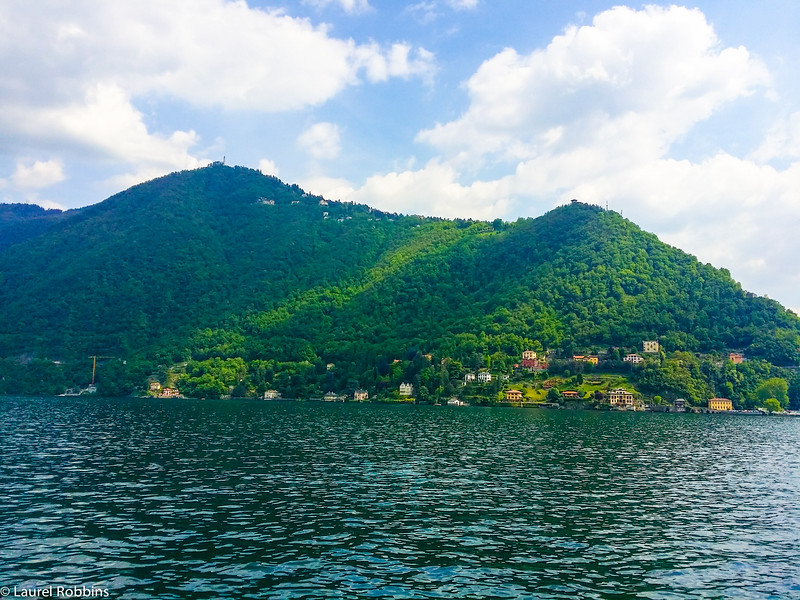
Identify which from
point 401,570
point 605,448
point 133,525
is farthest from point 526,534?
point 605,448

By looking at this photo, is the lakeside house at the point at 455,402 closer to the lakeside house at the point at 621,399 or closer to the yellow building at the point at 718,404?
the lakeside house at the point at 621,399

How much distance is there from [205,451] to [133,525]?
99.5 feet

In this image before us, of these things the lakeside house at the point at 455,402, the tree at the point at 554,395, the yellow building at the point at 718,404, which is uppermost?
the tree at the point at 554,395

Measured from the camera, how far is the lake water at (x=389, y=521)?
945 inches

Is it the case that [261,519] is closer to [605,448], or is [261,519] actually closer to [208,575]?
[208,575]

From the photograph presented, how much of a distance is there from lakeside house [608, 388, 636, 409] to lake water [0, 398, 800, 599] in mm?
114305

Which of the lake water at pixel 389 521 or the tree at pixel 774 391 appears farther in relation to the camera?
the tree at pixel 774 391

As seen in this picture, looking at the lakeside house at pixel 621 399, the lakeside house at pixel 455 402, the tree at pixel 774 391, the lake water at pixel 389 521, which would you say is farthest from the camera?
the lakeside house at pixel 455 402

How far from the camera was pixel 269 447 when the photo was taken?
216 ft

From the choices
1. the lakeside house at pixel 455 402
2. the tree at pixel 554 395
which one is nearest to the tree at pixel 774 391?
the tree at pixel 554 395

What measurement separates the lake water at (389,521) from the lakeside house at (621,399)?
114 metres

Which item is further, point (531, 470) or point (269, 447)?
point (269, 447)

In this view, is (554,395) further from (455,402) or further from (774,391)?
(774,391)

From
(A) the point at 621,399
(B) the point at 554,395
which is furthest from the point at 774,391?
(B) the point at 554,395
